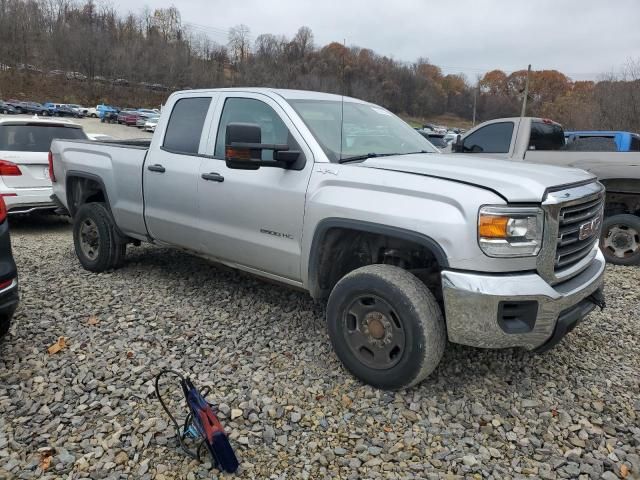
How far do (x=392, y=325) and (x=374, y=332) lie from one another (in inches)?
5.4

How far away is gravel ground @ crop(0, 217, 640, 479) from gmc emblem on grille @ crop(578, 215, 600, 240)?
0.96 meters

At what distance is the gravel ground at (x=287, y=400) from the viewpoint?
103 inches

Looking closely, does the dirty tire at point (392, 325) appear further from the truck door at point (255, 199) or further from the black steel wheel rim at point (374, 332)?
the truck door at point (255, 199)

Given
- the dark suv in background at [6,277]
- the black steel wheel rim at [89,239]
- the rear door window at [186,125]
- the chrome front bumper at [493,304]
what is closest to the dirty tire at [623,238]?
the chrome front bumper at [493,304]

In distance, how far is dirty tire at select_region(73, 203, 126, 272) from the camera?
5.26 metres

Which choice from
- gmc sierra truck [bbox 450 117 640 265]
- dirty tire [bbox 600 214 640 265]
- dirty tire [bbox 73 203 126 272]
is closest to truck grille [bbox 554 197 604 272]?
gmc sierra truck [bbox 450 117 640 265]

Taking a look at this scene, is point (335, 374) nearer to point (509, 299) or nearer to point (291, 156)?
point (509, 299)

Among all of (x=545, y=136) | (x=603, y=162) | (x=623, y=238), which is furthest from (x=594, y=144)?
(x=623, y=238)

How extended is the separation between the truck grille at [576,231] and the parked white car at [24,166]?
6.63 metres

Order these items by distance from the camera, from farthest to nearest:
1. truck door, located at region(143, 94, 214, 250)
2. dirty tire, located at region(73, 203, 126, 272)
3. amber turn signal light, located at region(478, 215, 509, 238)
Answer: dirty tire, located at region(73, 203, 126, 272), truck door, located at region(143, 94, 214, 250), amber turn signal light, located at region(478, 215, 509, 238)

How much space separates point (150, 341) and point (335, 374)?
4.79ft

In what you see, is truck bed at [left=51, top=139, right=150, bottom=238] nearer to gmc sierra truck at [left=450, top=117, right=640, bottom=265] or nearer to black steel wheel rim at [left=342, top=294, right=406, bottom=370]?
black steel wheel rim at [left=342, top=294, right=406, bottom=370]

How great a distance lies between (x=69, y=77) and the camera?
230 ft

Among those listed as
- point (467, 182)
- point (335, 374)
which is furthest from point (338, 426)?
point (467, 182)
